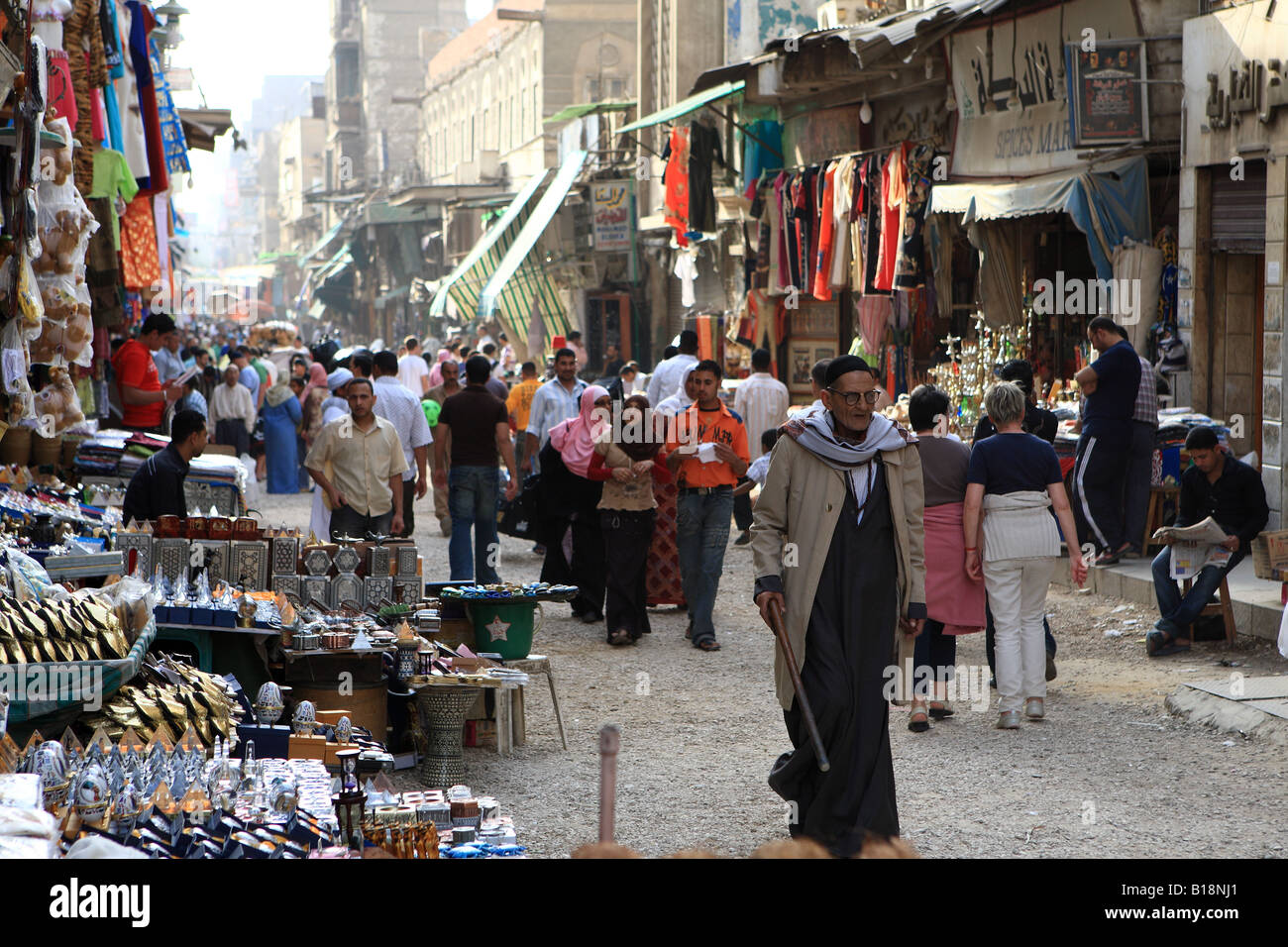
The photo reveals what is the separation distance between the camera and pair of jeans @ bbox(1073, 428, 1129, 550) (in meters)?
10.5

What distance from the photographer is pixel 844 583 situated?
5227mm

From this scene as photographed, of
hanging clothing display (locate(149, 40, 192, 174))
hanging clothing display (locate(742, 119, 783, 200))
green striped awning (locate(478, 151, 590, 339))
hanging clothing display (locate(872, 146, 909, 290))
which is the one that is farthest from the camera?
green striped awning (locate(478, 151, 590, 339))

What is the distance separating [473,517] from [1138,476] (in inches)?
191

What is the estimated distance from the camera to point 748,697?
26.4 ft

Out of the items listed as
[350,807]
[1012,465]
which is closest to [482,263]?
[1012,465]

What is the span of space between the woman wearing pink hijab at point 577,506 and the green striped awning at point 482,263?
16.1 m

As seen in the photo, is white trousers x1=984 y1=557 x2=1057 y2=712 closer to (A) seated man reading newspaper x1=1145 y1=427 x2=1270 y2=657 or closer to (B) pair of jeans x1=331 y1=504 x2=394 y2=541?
(A) seated man reading newspaper x1=1145 y1=427 x2=1270 y2=657

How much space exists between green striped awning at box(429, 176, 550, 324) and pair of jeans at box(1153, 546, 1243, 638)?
60.6ft

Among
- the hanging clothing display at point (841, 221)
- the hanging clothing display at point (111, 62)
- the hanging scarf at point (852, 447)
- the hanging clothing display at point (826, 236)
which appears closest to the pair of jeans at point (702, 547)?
the hanging scarf at point (852, 447)

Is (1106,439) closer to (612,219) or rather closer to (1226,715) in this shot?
(1226,715)

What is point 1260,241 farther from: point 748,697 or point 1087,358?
point 748,697

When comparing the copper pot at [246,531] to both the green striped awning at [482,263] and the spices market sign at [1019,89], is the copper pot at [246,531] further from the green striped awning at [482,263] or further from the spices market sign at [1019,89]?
the green striped awning at [482,263]

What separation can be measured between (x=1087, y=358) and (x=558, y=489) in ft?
17.6

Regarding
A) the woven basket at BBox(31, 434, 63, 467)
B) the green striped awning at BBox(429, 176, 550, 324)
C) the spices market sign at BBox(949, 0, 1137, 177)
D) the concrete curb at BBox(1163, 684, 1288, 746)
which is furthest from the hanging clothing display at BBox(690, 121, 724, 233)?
the concrete curb at BBox(1163, 684, 1288, 746)
